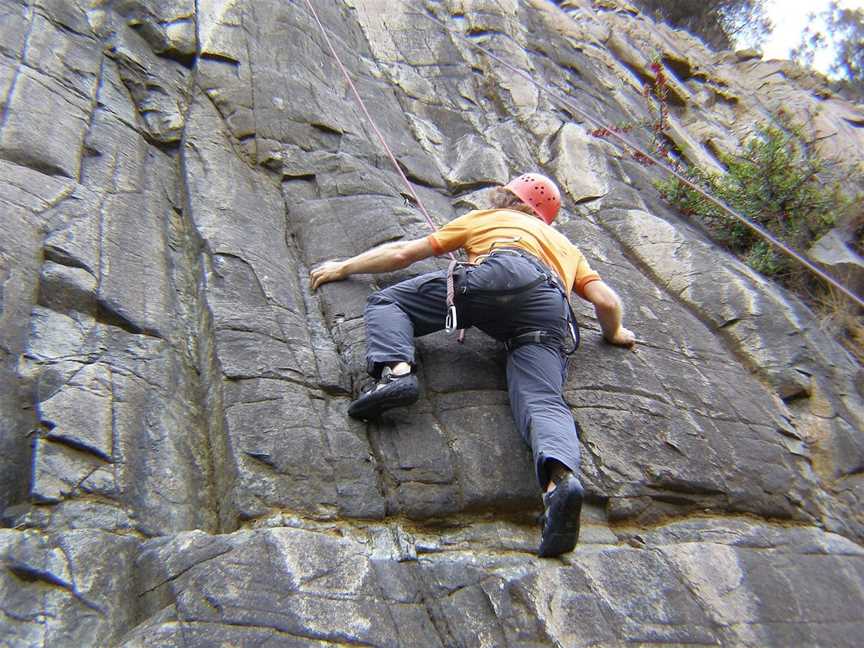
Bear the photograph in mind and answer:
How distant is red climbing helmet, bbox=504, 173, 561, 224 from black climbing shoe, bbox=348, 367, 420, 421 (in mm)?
1578

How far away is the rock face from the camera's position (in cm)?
346

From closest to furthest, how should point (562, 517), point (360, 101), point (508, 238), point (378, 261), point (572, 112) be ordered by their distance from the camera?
point (562, 517) < point (508, 238) < point (378, 261) < point (360, 101) < point (572, 112)

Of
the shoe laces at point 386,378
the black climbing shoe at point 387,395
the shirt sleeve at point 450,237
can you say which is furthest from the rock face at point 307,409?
the shirt sleeve at point 450,237

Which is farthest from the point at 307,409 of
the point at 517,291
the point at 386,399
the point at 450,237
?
the point at 450,237

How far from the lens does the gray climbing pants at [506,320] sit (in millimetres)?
4328

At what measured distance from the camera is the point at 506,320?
14.9 ft

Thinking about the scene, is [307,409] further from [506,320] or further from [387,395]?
[506,320]

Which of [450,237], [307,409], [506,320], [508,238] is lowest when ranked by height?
[307,409]

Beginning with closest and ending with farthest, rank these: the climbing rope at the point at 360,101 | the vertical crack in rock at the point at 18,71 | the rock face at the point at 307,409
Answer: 1. the rock face at the point at 307,409
2. the vertical crack in rock at the point at 18,71
3. the climbing rope at the point at 360,101

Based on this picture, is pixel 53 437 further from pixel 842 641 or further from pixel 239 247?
pixel 842 641

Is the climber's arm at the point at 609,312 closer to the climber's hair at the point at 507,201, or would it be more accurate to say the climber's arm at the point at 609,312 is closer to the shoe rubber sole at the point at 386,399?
the climber's hair at the point at 507,201

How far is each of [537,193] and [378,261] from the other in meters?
1.13

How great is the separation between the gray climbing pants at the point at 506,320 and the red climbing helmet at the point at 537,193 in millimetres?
756

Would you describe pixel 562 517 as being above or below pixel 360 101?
below
